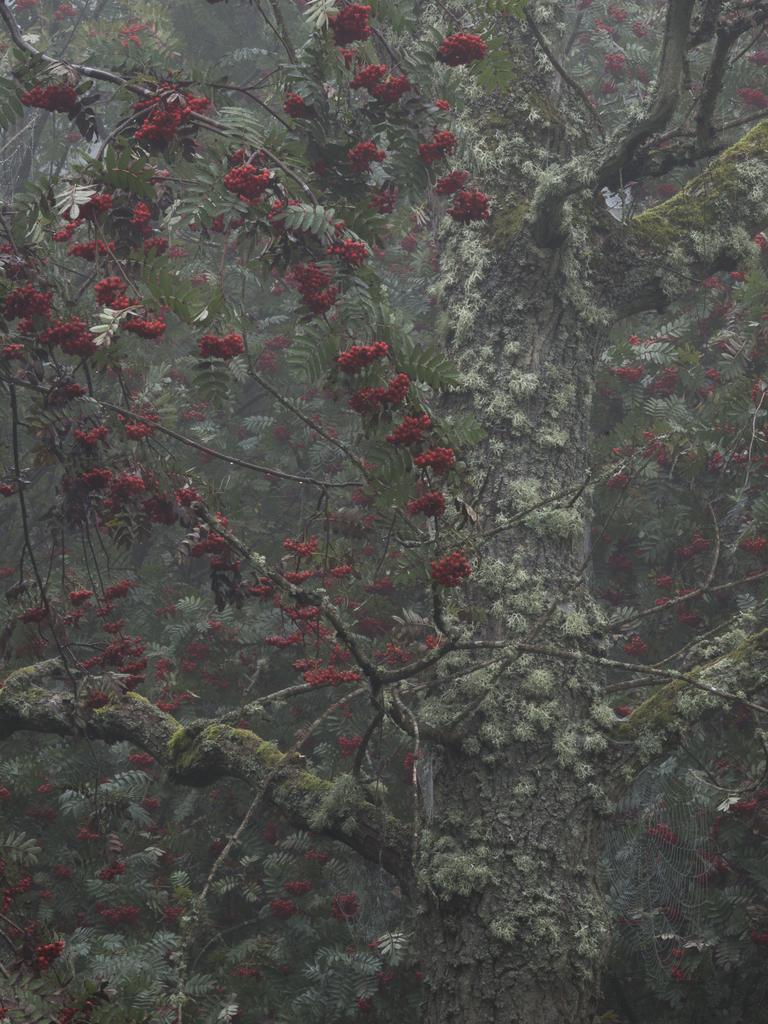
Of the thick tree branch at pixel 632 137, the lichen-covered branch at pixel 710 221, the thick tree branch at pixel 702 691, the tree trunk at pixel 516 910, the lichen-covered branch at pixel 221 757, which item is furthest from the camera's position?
the lichen-covered branch at pixel 710 221

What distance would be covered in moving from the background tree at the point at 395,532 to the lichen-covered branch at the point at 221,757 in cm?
2

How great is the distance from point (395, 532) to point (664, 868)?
2.49 m

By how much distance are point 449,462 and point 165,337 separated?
473 cm

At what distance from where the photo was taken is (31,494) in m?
6.71

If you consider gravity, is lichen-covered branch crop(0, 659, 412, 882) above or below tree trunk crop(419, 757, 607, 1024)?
above

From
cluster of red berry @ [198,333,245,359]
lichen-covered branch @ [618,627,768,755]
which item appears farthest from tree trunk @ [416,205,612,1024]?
cluster of red berry @ [198,333,245,359]

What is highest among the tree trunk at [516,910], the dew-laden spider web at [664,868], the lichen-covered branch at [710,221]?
the lichen-covered branch at [710,221]

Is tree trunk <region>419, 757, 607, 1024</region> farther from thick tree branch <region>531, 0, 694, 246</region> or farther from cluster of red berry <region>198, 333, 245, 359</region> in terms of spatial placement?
thick tree branch <region>531, 0, 694, 246</region>

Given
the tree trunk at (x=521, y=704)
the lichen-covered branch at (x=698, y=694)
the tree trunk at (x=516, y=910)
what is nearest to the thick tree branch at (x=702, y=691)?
the lichen-covered branch at (x=698, y=694)

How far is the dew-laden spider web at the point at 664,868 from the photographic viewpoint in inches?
176

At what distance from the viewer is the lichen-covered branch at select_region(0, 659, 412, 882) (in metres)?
3.54

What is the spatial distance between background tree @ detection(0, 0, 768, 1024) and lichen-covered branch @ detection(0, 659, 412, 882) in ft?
0.06

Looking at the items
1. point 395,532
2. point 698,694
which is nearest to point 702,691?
point 698,694

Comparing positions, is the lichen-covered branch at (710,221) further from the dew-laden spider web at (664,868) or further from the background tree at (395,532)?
→ the dew-laden spider web at (664,868)
